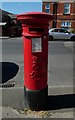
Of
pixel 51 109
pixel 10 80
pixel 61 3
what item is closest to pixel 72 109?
pixel 51 109

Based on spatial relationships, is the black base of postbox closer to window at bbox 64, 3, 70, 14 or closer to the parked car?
the parked car

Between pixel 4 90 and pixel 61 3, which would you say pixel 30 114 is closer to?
pixel 4 90

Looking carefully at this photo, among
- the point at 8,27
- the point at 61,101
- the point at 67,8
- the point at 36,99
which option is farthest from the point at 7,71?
the point at 67,8

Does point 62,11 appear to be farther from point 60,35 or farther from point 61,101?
point 61,101

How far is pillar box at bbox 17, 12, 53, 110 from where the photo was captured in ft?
18.1

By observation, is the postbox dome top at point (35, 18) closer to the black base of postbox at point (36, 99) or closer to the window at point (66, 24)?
the black base of postbox at point (36, 99)

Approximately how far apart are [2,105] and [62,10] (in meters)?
35.6

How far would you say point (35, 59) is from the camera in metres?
5.62

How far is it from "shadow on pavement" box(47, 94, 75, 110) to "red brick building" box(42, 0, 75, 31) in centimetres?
3404

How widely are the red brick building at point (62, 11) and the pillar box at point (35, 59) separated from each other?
34670 millimetres

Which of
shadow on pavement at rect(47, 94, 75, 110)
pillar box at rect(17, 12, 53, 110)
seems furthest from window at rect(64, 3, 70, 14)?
pillar box at rect(17, 12, 53, 110)

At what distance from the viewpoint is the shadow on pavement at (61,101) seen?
5.91m

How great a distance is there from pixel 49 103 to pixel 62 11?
3544 centimetres

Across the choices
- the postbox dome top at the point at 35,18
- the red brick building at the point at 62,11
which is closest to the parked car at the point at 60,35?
the red brick building at the point at 62,11
